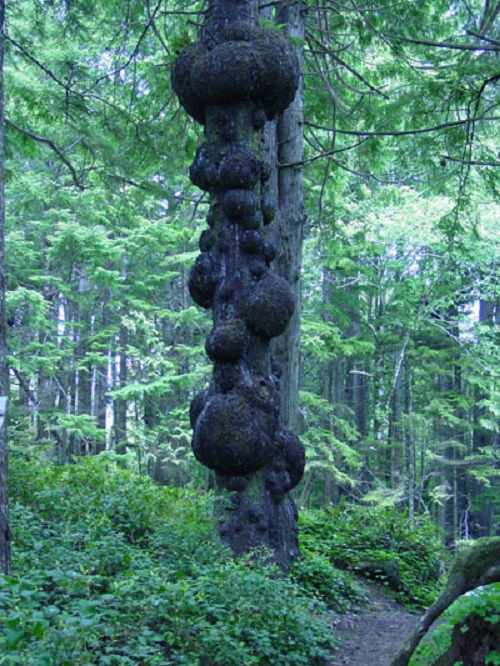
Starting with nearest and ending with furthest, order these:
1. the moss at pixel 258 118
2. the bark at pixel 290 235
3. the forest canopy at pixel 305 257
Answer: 1. the moss at pixel 258 118
2. the bark at pixel 290 235
3. the forest canopy at pixel 305 257

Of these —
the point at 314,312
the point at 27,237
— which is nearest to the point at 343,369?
the point at 314,312

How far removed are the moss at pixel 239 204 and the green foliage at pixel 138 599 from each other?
2870 mm

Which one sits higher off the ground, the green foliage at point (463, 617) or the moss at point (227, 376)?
the moss at point (227, 376)

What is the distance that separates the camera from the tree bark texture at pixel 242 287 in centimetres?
635

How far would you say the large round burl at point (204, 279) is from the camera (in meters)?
6.77

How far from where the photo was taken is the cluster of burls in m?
6.38

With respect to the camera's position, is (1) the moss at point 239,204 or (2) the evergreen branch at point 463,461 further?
(2) the evergreen branch at point 463,461

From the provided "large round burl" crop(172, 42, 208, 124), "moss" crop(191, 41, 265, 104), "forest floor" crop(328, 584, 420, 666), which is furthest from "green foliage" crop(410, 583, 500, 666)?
"large round burl" crop(172, 42, 208, 124)

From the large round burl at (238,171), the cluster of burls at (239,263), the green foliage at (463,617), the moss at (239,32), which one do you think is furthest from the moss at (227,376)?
the moss at (239,32)

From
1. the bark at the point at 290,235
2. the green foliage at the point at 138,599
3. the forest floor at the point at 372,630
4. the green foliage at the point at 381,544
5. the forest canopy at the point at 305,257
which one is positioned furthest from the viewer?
the forest canopy at the point at 305,257

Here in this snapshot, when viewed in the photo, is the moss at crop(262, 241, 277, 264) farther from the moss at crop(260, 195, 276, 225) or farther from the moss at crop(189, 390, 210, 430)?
the moss at crop(189, 390, 210, 430)

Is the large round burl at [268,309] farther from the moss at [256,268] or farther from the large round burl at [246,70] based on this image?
the large round burl at [246,70]

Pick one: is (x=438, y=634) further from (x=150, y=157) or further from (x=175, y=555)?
(x=150, y=157)

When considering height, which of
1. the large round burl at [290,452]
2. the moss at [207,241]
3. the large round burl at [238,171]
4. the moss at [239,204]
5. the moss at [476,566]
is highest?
the large round burl at [238,171]
